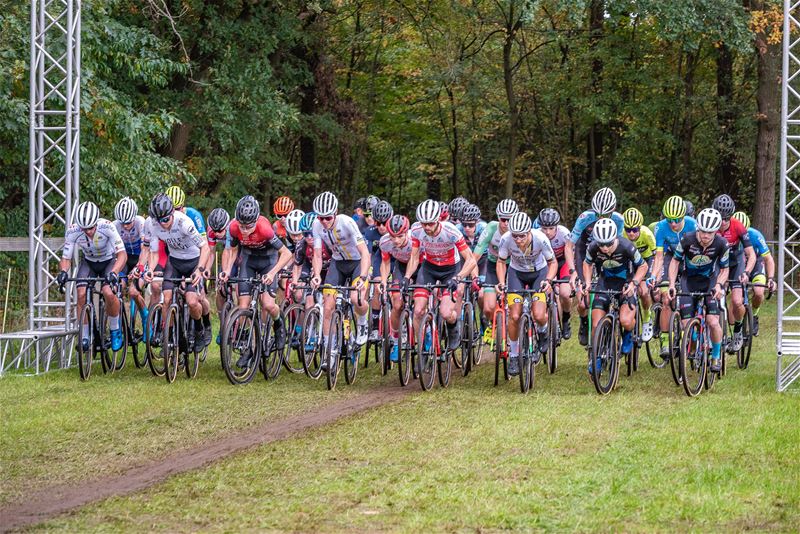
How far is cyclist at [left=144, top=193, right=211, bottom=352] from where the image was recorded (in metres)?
14.5

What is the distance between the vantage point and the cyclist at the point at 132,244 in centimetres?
1509

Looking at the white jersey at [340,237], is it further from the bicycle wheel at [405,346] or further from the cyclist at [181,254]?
the cyclist at [181,254]

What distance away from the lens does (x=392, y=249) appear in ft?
50.7

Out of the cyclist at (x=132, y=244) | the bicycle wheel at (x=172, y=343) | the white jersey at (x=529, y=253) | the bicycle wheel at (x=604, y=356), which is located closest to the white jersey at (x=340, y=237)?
the white jersey at (x=529, y=253)

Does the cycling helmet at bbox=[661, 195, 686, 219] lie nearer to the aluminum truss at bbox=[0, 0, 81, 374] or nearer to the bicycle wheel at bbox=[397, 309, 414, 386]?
the bicycle wheel at bbox=[397, 309, 414, 386]

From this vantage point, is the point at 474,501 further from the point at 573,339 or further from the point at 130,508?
the point at 573,339

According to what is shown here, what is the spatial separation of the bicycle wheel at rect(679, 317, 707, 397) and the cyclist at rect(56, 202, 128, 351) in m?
6.52

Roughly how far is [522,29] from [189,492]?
97.7 ft

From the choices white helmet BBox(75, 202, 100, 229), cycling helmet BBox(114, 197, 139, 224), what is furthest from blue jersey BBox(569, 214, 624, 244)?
white helmet BBox(75, 202, 100, 229)

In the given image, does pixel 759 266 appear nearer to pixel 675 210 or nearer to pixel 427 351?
pixel 675 210

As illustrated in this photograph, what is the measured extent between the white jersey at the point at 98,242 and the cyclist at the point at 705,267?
660 centimetres

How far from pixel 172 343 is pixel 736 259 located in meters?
7.18

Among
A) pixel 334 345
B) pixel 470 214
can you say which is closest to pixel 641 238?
pixel 470 214

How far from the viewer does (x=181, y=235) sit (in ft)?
49.2
